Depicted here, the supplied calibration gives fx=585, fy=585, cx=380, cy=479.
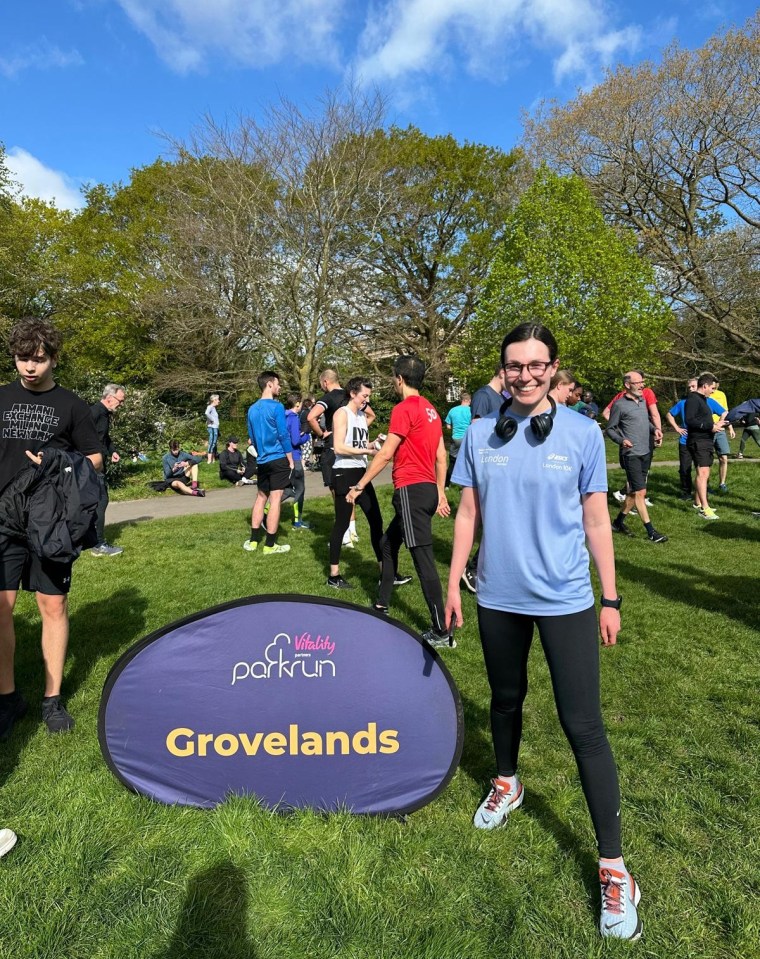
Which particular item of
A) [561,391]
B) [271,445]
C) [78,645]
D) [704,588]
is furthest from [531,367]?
[271,445]

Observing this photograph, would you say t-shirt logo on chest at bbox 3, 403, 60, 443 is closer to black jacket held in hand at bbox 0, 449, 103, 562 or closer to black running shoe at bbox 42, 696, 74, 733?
black jacket held in hand at bbox 0, 449, 103, 562

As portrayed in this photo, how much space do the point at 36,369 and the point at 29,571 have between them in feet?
3.55

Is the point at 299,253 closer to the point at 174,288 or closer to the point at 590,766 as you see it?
the point at 174,288

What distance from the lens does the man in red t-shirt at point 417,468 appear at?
14.5 ft

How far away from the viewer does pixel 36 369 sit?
302 cm

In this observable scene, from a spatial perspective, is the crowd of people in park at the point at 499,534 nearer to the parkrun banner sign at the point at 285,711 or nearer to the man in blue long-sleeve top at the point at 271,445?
the parkrun banner sign at the point at 285,711

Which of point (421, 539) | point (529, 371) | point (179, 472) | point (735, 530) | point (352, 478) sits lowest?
point (179, 472)

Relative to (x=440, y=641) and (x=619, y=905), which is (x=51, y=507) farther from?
(x=619, y=905)

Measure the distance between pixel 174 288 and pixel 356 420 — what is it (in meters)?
21.2

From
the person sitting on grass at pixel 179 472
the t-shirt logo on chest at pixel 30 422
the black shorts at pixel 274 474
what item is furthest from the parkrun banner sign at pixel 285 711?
the person sitting on grass at pixel 179 472

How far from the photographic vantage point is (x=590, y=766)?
2.08m

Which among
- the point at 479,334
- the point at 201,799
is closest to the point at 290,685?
the point at 201,799

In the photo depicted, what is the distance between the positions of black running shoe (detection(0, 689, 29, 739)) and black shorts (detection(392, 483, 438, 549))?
2672mm

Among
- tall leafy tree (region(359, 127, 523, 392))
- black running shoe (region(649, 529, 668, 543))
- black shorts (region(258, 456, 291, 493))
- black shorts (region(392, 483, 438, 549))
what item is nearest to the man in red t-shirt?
black shorts (region(392, 483, 438, 549))
